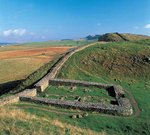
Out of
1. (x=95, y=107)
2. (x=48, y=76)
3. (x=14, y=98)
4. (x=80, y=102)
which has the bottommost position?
(x=95, y=107)

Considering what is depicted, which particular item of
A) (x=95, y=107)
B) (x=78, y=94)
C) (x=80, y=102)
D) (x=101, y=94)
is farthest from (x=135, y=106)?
(x=78, y=94)

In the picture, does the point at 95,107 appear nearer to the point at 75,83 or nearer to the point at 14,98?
the point at 14,98

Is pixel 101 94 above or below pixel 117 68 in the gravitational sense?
below

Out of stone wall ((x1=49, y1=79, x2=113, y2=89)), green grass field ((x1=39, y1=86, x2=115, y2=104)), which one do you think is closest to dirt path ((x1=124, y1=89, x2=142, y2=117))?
green grass field ((x1=39, y1=86, x2=115, y2=104))

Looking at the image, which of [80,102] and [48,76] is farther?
[48,76]

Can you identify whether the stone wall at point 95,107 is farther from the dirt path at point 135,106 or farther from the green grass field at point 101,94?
the dirt path at point 135,106

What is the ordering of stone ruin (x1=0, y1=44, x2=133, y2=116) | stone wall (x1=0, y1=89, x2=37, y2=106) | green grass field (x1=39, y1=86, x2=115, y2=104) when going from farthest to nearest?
green grass field (x1=39, y1=86, x2=115, y2=104) → stone wall (x1=0, y1=89, x2=37, y2=106) → stone ruin (x1=0, y1=44, x2=133, y2=116)

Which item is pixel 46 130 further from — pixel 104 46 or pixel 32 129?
pixel 104 46

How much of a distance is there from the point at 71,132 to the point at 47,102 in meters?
9.66

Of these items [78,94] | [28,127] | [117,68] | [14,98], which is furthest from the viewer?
[117,68]

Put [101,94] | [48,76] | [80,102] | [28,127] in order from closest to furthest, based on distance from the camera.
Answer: [28,127], [80,102], [101,94], [48,76]

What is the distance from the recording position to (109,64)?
50.4 meters

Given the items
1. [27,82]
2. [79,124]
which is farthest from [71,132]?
[27,82]

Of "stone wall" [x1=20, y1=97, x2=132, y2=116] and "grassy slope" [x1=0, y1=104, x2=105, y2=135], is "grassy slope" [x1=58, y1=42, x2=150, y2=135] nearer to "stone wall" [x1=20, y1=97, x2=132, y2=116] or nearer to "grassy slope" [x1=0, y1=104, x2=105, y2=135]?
"stone wall" [x1=20, y1=97, x2=132, y2=116]
